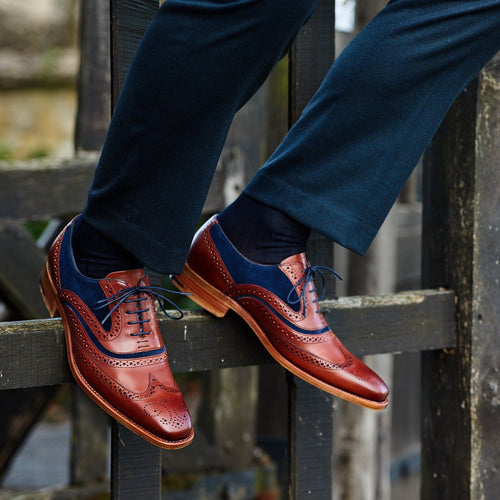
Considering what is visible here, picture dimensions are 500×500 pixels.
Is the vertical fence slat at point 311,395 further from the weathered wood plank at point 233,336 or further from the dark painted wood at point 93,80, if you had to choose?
the dark painted wood at point 93,80

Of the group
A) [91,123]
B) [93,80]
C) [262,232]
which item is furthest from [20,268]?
[262,232]

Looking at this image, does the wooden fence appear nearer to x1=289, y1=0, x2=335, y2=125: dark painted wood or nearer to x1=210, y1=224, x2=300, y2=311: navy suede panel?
x1=289, y1=0, x2=335, y2=125: dark painted wood

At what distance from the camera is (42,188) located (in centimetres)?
248

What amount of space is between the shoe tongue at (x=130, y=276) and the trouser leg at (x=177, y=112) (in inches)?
2.8

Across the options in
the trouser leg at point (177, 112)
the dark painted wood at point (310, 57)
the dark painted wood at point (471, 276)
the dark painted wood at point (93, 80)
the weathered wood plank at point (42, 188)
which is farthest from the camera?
the dark painted wood at point (93, 80)

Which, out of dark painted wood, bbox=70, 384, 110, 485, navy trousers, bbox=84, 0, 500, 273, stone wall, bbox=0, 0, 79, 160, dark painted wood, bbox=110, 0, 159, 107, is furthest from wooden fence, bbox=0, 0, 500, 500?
stone wall, bbox=0, 0, 79, 160

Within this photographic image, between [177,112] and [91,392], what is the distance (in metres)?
0.46

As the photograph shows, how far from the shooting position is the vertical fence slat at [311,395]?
1481 mm

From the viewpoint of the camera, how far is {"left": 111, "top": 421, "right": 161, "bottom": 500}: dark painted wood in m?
1.35

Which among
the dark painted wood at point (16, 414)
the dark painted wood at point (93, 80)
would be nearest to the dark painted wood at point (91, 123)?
the dark painted wood at point (93, 80)

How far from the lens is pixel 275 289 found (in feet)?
4.37

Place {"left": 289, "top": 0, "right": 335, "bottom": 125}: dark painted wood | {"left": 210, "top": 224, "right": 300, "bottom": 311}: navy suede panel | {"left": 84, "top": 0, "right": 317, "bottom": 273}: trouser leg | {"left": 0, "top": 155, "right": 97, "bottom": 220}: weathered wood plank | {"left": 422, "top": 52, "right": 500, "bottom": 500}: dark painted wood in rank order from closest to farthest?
{"left": 84, "top": 0, "right": 317, "bottom": 273}: trouser leg, {"left": 210, "top": 224, "right": 300, "bottom": 311}: navy suede panel, {"left": 289, "top": 0, "right": 335, "bottom": 125}: dark painted wood, {"left": 422, "top": 52, "right": 500, "bottom": 500}: dark painted wood, {"left": 0, "top": 155, "right": 97, "bottom": 220}: weathered wood plank

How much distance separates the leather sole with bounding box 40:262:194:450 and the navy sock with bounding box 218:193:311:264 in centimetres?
32

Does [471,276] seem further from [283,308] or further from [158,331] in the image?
[158,331]
